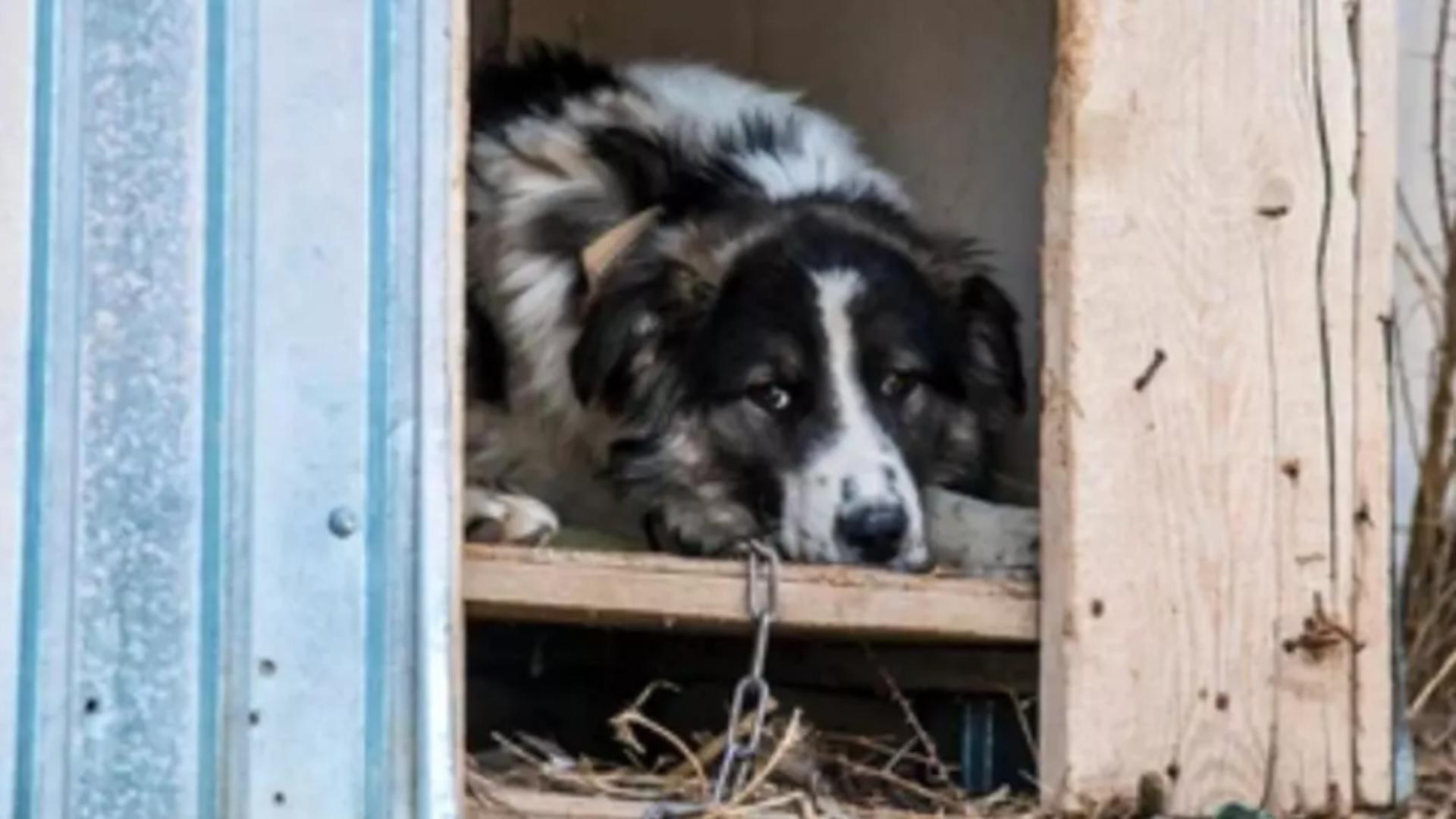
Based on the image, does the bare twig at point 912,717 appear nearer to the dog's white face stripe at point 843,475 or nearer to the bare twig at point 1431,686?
the dog's white face stripe at point 843,475

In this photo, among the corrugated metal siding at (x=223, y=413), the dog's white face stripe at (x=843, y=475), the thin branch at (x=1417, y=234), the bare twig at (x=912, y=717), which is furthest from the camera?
the thin branch at (x=1417, y=234)

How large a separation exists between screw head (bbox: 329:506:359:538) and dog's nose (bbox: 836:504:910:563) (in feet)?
2.50

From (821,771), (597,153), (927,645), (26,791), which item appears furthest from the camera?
(597,153)

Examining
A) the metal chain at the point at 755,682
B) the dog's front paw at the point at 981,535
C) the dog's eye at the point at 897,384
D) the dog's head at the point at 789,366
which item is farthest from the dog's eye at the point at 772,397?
the metal chain at the point at 755,682

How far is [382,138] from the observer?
11.7 feet

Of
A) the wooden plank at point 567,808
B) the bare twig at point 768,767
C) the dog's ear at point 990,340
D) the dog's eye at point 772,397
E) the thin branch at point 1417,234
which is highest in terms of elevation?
the thin branch at point 1417,234

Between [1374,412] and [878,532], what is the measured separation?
636 mm

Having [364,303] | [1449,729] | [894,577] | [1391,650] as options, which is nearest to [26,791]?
[364,303]

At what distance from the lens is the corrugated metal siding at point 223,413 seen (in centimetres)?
347

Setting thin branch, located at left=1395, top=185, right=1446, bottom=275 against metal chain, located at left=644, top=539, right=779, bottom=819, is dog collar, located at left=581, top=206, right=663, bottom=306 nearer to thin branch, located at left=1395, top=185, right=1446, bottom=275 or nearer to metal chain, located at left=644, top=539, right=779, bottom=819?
metal chain, located at left=644, top=539, right=779, bottom=819

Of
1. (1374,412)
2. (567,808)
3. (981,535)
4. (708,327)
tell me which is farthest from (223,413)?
(1374,412)

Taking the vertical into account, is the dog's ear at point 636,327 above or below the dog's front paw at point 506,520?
above

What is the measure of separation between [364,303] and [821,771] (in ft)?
2.97

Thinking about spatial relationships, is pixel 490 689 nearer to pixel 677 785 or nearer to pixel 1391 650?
pixel 677 785
